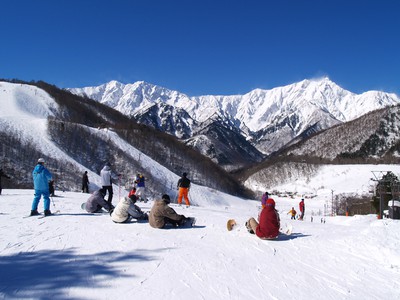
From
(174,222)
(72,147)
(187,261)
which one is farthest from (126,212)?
(72,147)

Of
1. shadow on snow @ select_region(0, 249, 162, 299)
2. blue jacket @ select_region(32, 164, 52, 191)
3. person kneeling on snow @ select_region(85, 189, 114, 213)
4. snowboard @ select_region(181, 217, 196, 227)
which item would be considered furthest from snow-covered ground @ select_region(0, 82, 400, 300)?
blue jacket @ select_region(32, 164, 52, 191)

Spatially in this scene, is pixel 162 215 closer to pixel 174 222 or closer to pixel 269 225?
pixel 174 222

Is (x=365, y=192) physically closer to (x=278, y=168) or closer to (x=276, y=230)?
(x=278, y=168)

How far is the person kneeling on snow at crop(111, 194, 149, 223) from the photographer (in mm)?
11508

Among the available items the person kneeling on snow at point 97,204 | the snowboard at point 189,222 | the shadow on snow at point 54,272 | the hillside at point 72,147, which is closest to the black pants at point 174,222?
the snowboard at point 189,222

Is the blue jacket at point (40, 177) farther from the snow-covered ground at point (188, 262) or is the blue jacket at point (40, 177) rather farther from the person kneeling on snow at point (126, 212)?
the person kneeling on snow at point (126, 212)

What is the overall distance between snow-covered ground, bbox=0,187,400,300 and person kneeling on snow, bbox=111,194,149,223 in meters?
0.31

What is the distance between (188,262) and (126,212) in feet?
15.2

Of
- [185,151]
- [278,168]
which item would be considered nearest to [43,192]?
[185,151]

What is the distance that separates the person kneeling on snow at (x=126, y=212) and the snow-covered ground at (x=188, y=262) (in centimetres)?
31

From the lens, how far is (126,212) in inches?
459

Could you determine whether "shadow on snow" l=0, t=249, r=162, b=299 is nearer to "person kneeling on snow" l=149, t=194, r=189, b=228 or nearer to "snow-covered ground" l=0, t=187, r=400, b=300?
"snow-covered ground" l=0, t=187, r=400, b=300

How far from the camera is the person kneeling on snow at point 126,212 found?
1151 cm

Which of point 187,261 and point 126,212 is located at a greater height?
point 126,212
